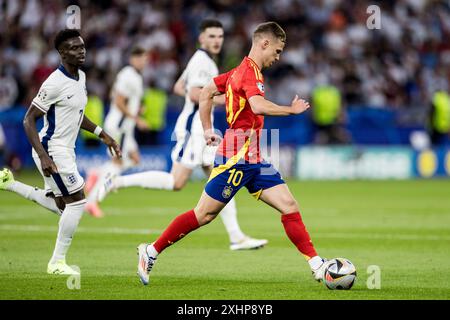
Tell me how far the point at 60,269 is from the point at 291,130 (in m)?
16.3

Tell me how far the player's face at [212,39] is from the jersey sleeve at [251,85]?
400 centimetres

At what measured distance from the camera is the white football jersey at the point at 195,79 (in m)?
12.4

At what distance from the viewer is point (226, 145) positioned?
8.84 metres

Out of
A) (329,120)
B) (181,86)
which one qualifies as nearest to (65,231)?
(181,86)

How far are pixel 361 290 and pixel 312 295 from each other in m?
0.56

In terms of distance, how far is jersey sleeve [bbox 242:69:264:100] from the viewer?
852cm

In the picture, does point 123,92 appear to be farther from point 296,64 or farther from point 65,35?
point 296,64

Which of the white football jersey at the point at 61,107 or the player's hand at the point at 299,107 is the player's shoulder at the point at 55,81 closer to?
the white football jersey at the point at 61,107

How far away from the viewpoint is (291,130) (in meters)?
25.1

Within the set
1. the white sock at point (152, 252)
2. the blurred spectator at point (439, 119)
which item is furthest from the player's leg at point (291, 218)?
the blurred spectator at point (439, 119)

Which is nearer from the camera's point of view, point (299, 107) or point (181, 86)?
point (299, 107)

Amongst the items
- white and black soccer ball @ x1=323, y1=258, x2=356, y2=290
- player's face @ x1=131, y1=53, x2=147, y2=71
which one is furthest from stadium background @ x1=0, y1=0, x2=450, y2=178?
white and black soccer ball @ x1=323, y1=258, x2=356, y2=290

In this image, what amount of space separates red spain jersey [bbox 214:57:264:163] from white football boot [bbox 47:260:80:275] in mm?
1864

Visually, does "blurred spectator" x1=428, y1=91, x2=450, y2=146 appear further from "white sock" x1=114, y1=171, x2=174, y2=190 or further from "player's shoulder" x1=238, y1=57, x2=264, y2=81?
"player's shoulder" x1=238, y1=57, x2=264, y2=81
